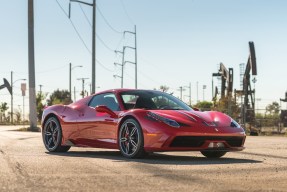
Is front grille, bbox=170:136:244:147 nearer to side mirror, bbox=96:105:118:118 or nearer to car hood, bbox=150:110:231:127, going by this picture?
car hood, bbox=150:110:231:127

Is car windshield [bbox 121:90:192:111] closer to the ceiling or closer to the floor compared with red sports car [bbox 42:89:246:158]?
closer to the ceiling

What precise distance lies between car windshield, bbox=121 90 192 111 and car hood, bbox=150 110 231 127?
1.73 ft

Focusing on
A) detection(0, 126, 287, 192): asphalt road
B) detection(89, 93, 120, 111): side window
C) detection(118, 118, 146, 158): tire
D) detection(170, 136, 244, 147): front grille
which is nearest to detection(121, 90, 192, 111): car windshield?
detection(89, 93, 120, 111): side window

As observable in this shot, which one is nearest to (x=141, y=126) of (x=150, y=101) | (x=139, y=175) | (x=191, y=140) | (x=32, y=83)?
(x=191, y=140)

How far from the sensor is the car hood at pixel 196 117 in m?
9.23

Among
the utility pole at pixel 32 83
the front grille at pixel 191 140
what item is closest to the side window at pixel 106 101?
the front grille at pixel 191 140

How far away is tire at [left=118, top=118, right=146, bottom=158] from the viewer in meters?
9.24

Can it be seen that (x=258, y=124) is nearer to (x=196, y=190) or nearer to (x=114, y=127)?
(x=114, y=127)

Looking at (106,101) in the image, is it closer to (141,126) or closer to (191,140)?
(141,126)

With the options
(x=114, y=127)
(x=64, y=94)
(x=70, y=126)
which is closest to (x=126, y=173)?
(x=114, y=127)

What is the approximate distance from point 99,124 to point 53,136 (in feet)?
5.38

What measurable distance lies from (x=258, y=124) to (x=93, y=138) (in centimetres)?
3920

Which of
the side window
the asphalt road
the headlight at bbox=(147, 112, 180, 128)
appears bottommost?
the asphalt road

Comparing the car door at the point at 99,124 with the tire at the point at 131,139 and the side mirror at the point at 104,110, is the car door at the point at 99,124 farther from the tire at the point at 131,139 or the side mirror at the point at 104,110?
the tire at the point at 131,139
